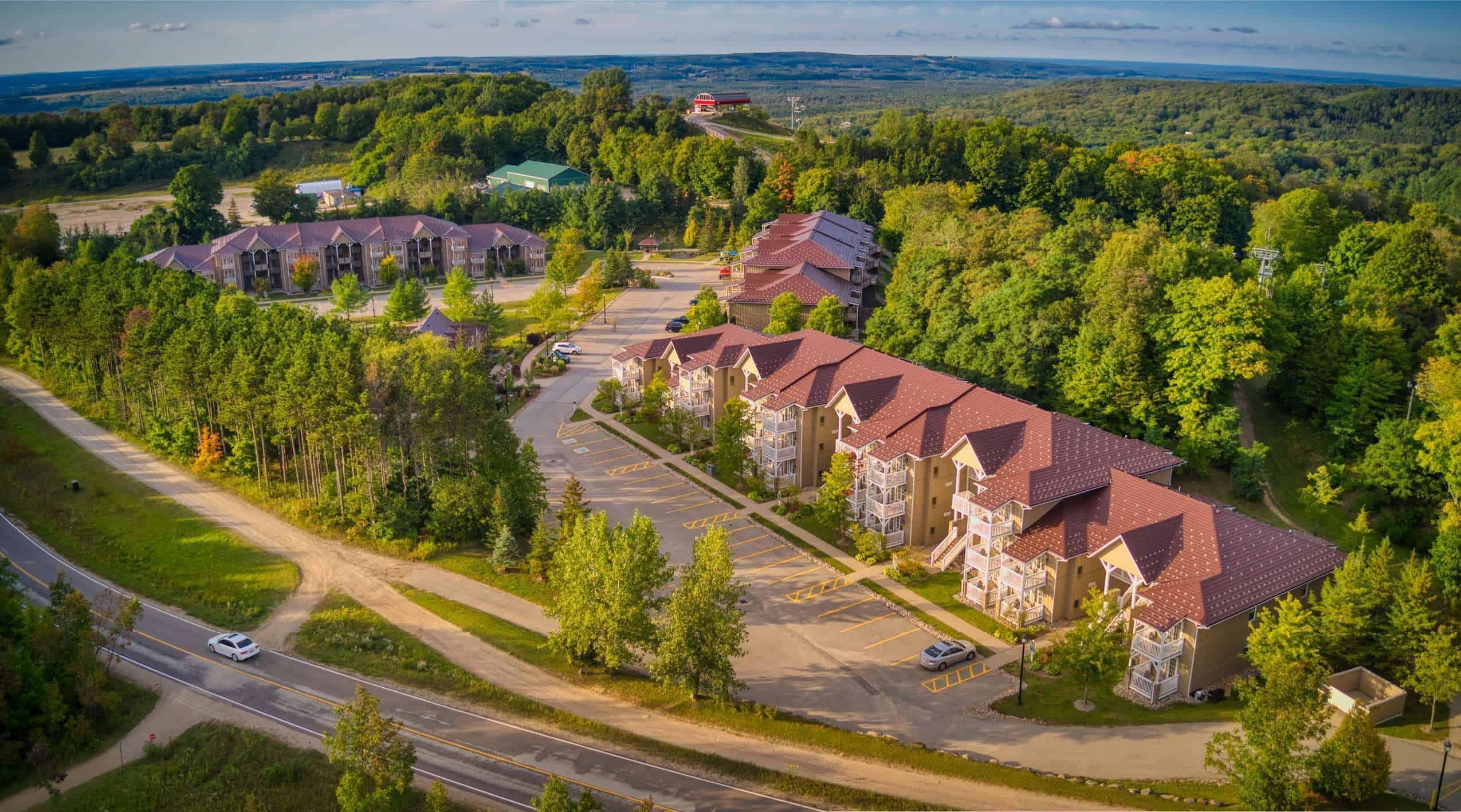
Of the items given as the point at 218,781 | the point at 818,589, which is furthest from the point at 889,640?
the point at 218,781

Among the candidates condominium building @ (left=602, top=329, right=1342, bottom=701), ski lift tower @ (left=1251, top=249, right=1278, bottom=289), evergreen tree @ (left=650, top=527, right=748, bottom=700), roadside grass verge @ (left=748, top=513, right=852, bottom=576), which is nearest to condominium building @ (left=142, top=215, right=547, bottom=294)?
condominium building @ (left=602, top=329, right=1342, bottom=701)

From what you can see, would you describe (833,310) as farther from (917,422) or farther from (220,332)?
(220,332)

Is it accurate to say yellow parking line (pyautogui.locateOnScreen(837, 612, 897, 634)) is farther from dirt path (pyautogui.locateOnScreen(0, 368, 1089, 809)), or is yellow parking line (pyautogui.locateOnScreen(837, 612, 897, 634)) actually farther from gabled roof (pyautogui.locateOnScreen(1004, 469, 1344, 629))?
dirt path (pyautogui.locateOnScreen(0, 368, 1089, 809))

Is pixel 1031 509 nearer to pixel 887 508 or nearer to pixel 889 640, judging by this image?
pixel 887 508

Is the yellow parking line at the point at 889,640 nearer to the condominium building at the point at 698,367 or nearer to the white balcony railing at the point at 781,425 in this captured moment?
the white balcony railing at the point at 781,425

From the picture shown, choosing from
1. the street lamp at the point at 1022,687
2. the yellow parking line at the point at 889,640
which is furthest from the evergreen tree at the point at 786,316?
the street lamp at the point at 1022,687

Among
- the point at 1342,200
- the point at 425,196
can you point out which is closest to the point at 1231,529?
the point at 1342,200
